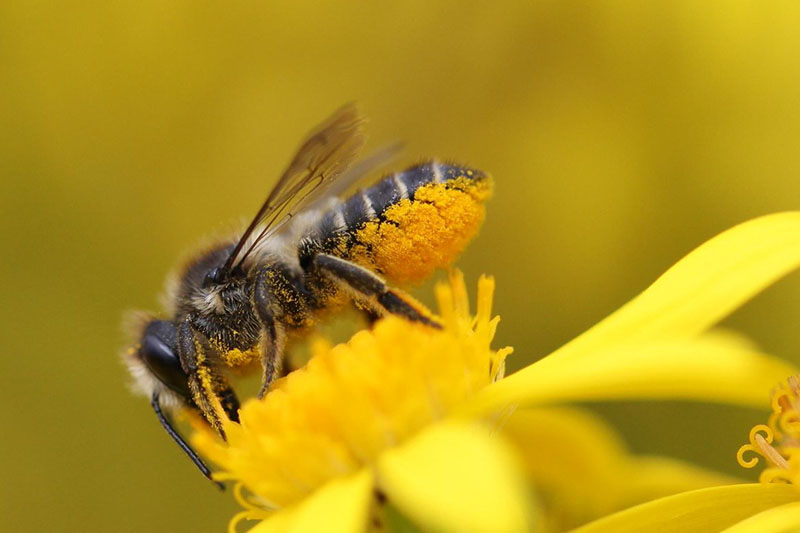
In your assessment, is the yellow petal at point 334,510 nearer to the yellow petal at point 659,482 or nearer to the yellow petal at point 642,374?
the yellow petal at point 642,374

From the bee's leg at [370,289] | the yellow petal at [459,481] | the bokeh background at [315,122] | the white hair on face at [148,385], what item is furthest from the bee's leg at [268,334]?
the bokeh background at [315,122]

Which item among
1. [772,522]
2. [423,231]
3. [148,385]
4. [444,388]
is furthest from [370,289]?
[772,522]

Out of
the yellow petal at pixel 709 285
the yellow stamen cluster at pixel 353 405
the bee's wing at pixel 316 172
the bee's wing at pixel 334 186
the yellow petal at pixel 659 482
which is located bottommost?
the yellow petal at pixel 659 482

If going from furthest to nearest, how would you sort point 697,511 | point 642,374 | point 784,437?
1. point 784,437
2. point 697,511
3. point 642,374

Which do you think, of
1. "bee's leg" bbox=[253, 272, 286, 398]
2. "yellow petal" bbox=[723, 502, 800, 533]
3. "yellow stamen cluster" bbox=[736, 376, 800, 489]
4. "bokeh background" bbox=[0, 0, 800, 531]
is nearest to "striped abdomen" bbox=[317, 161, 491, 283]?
"bee's leg" bbox=[253, 272, 286, 398]

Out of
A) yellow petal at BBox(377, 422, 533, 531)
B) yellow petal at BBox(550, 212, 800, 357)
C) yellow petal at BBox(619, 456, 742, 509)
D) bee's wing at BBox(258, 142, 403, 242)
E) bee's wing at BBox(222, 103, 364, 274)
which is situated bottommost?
yellow petal at BBox(619, 456, 742, 509)

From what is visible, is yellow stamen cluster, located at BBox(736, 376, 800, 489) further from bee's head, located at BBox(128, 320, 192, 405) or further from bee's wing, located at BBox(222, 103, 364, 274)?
bee's head, located at BBox(128, 320, 192, 405)

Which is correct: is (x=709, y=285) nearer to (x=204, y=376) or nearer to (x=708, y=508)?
(x=708, y=508)
